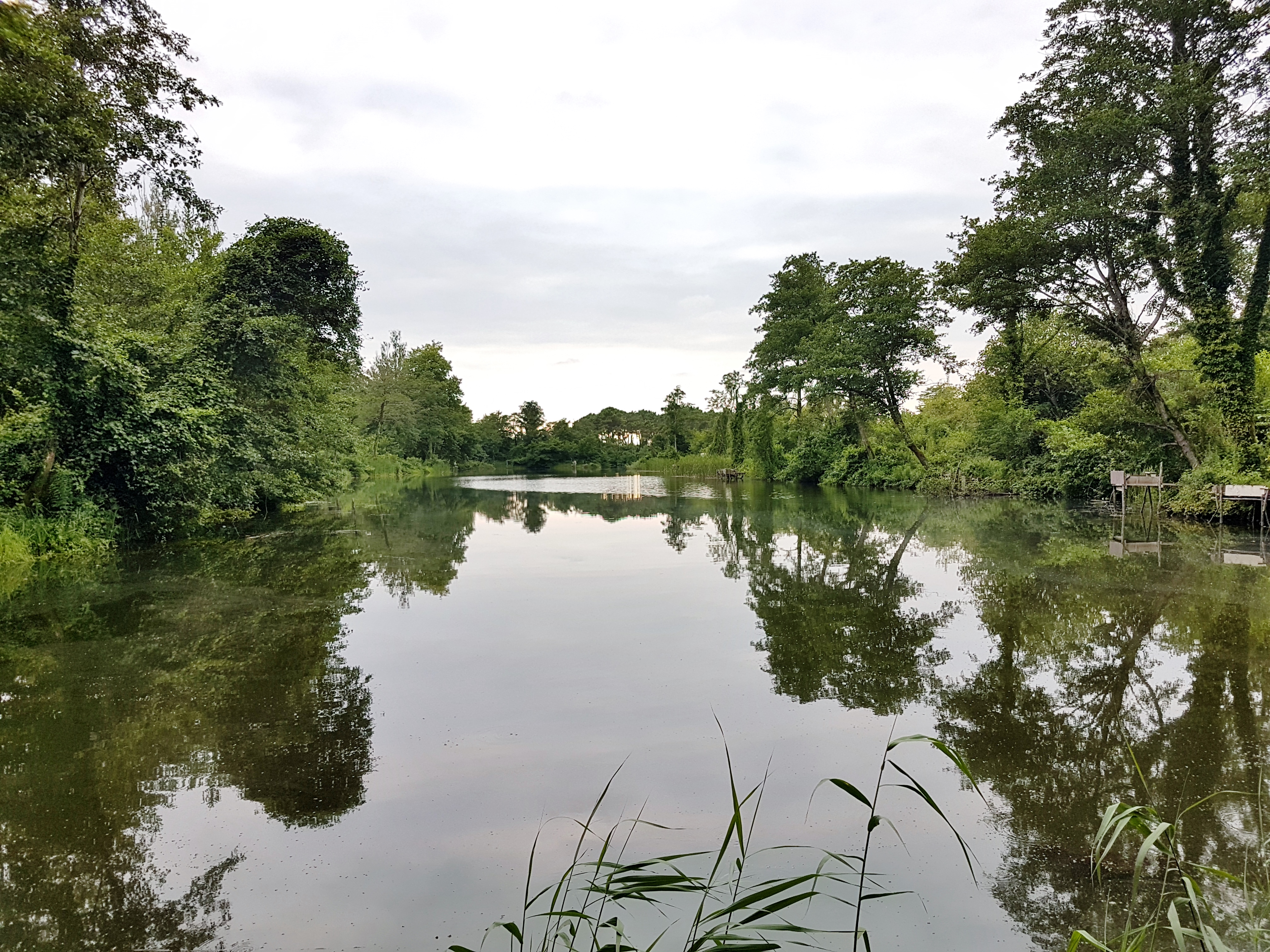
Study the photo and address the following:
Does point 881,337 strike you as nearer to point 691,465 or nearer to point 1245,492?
point 1245,492

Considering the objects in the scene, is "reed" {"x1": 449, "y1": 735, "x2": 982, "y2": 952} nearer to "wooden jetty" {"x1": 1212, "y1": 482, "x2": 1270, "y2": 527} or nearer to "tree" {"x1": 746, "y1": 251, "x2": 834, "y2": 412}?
"wooden jetty" {"x1": 1212, "y1": 482, "x2": 1270, "y2": 527}

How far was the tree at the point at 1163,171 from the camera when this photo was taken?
572 inches

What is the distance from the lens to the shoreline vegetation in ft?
32.0

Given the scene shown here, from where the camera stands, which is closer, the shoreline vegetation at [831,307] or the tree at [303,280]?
the shoreline vegetation at [831,307]

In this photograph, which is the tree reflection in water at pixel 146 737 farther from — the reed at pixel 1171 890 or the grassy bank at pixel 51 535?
the reed at pixel 1171 890

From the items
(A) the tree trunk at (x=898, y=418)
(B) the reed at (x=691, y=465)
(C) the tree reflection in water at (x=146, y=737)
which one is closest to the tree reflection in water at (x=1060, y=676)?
(C) the tree reflection in water at (x=146, y=737)

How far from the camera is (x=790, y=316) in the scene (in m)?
37.3

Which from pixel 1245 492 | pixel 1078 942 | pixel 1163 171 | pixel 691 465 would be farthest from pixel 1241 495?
pixel 691 465

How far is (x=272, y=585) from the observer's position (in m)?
8.51

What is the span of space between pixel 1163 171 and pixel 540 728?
1880cm

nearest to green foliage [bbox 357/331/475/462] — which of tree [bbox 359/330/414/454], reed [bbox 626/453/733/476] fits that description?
tree [bbox 359/330/414/454]

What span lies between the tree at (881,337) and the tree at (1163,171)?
10350mm

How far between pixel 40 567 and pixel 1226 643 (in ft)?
41.9

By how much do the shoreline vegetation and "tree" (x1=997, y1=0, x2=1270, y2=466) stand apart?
57 mm
